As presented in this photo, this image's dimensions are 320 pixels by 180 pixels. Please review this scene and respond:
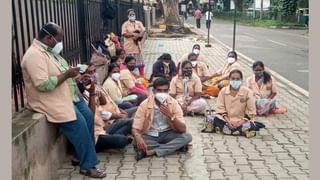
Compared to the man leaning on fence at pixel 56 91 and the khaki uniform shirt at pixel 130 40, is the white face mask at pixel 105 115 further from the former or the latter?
the khaki uniform shirt at pixel 130 40

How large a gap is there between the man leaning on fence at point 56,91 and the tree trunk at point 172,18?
22404 millimetres

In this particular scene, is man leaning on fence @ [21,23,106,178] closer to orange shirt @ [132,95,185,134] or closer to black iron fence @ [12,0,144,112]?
black iron fence @ [12,0,144,112]

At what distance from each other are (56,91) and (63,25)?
2.85 metres

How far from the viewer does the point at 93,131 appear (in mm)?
5258

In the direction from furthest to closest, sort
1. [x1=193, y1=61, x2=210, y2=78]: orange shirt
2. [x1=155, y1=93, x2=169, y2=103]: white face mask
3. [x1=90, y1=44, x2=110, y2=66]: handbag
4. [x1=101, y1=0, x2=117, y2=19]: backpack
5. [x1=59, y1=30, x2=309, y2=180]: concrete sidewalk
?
[x1=101, y1=0, x2=117, y2=19]: backpack → [x1=193, y1=61, x2=210, y2=78]: orange shirt → [x1=90, y1=44, x2=110, y2=66]: handbag → [x1=155, y1=93, x2=169, y2=103]: white face mask → [x1=59, y1=30, x2=309, y2=180]: concrete sidewalk

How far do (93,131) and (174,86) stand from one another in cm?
277

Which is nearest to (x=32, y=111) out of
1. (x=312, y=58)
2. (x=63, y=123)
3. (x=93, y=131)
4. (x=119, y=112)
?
(x=63, y=123)

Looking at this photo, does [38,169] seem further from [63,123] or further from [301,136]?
[301,136]

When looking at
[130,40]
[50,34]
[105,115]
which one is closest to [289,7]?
[130,40]

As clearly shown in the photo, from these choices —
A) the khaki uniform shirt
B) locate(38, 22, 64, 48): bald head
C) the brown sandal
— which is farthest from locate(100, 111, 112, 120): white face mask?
the khaki uniform shirt

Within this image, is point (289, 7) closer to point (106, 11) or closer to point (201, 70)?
point (106, 11)

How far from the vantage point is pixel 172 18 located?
88.8ft

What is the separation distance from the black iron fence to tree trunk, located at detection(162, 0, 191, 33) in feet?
44.2

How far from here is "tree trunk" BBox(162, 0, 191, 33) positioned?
2695 cm
